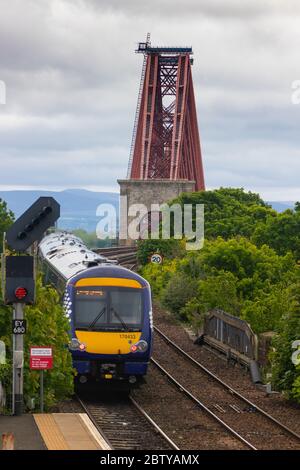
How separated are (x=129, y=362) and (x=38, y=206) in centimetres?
683

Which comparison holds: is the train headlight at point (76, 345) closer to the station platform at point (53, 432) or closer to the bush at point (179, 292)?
the station platform at point (53, 432)

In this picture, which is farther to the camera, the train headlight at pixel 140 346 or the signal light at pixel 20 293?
the train headlight at pixel 140 346

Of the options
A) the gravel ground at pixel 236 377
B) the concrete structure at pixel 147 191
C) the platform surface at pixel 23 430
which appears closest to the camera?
the platform surface at pixel 23 430

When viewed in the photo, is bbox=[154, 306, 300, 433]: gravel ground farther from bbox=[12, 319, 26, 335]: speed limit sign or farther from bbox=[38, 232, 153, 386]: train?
bbox=[12, 319, 26, 335]: speed limit sign

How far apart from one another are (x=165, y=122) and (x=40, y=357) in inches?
4549

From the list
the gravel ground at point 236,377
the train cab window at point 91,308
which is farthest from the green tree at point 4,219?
the train cab window at point 91,308

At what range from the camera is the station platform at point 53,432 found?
675 inches

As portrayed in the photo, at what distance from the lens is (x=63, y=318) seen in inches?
979

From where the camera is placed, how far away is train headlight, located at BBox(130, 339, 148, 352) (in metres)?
25.7

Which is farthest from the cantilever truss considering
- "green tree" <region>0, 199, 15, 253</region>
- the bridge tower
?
"green tree" <region>0, 199, 15, 253</region>

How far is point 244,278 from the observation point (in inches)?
1743

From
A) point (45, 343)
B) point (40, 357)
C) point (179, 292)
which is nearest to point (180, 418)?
point (45, 343)

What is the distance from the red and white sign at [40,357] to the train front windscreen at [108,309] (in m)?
4.92
